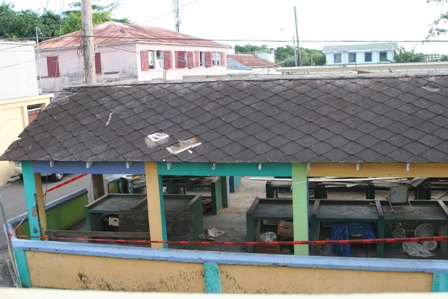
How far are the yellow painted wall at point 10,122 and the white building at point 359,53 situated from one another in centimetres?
4778

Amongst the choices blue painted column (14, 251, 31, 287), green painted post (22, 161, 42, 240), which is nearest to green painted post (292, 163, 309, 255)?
green painted post (22, 161, 42, 240)

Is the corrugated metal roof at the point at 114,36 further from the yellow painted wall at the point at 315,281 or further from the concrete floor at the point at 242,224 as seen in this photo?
the yellow painted wall at the point at 315,281

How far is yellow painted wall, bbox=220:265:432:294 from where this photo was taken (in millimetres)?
7277

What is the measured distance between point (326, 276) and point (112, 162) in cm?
422

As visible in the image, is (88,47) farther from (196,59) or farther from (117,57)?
(196,59)

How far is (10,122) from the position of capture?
21.1 m

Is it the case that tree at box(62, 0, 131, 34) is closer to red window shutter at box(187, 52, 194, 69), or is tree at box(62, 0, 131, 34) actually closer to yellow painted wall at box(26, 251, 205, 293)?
red window shutter at box(187, 52, 194, 69)

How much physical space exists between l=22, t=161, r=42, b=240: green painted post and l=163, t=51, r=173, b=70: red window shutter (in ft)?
79.2

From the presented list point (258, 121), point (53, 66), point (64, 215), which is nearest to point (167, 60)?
point (53, 66)

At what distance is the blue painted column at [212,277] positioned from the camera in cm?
807

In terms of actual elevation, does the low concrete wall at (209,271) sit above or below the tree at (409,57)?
below

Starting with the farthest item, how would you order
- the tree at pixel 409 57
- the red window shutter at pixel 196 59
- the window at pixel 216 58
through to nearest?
the tree at pixel 409 57 → the window at pixel 216 58 → the red window shutter at pixel 196 59

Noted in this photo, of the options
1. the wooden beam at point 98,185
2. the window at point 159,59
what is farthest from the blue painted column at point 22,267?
the window at point 159,59

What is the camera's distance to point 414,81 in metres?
9.06
